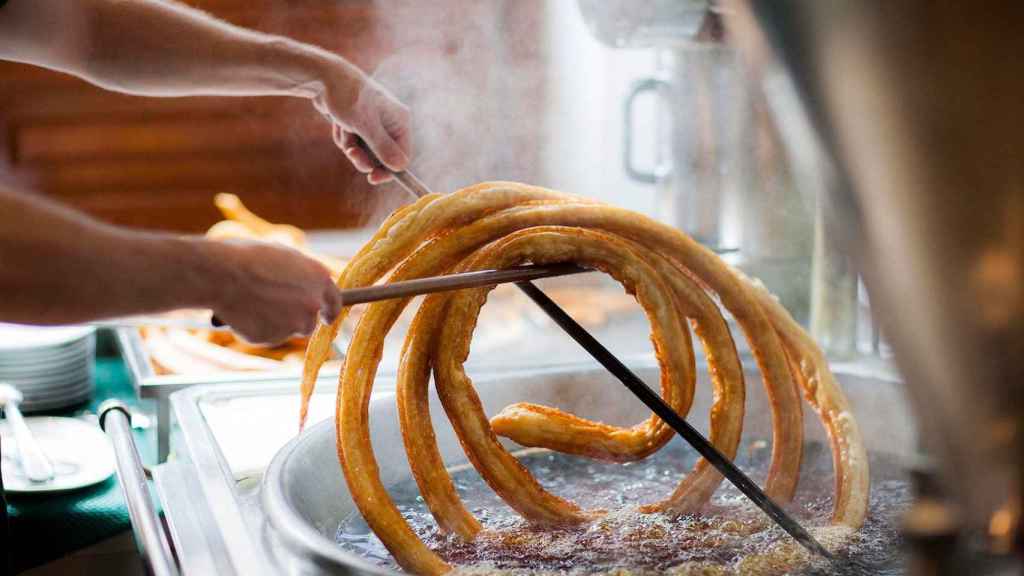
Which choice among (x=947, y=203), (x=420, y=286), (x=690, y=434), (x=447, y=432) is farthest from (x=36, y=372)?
(x=947, y=203)

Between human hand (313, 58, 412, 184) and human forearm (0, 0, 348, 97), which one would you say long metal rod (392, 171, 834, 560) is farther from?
human forearm (0, 0, 348, 97)

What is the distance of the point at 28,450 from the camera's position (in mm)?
1505

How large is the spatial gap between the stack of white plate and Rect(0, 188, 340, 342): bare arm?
1142 millimetres

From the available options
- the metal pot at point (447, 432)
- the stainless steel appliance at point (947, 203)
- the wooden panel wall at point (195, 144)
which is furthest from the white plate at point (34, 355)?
the wooden panel wall at point (195, 144)

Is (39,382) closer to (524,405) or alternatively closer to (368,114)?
(368,114)

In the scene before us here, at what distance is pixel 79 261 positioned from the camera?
0.74 meters

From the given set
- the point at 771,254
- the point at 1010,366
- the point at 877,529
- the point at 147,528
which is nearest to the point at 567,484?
the point at 877,529

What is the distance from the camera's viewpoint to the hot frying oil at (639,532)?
3.24 feet

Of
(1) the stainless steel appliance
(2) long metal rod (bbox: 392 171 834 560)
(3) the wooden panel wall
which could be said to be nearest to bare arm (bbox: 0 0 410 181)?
(2) long metal rod (bbox: 392 171 834 560)

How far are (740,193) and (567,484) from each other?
0.96 meters

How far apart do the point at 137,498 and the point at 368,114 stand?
0.57 metres

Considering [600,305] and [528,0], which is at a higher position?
[528,0]

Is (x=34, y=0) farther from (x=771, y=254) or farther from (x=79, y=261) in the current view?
(x=771, y=254)

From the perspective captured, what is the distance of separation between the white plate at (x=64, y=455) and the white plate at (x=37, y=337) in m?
0.20
